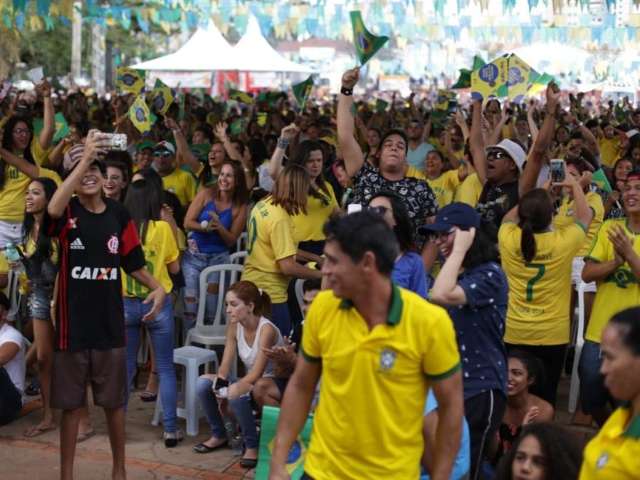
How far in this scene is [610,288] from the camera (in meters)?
5.83

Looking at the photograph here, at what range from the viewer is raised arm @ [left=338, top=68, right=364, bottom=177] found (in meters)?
6.59

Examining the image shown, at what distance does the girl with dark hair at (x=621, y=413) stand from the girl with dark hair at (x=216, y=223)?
5.42m

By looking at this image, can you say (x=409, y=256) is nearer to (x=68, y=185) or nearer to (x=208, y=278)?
(x=68, y=185)

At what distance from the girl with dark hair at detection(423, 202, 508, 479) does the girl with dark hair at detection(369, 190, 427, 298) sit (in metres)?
0.17

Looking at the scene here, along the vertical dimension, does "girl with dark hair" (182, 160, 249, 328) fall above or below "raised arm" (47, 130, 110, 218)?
below

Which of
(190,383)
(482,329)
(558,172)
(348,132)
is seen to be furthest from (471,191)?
(482,329)

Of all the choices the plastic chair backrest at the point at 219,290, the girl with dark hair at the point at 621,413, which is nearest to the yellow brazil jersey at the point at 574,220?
the plastic chair backrest at the point at 219,290

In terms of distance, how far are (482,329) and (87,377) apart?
2222 mm

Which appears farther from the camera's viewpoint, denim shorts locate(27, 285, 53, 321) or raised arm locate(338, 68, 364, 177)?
raised arm locate(338, 68, 364, 177)

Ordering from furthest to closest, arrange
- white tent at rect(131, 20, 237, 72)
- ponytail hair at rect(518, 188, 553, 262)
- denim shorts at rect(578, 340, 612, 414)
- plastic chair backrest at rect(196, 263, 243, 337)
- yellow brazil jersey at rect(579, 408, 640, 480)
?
white tent at rect(131, 20, 237, 72) → plastic chair backrest at rect(196, 263, 243, 337) → ponytail hair at rect(518, 188, 553, 262) → denim shorts at rect(578, 340, 612, 414) → yellow brazil jersey at rect(579, 408, 640, 480)

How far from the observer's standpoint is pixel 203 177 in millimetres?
10336

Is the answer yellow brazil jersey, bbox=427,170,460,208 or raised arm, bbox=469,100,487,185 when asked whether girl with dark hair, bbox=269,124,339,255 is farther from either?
yellow brazil jersey, bbox=427,170,460,208

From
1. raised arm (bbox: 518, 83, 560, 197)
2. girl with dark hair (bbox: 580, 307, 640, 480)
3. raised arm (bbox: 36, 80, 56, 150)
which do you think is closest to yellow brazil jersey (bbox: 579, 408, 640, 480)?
girl with dark hair (bbox: 580, 307, 640, 480)

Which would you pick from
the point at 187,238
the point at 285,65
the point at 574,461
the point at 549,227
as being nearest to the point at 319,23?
the point at 285,65
